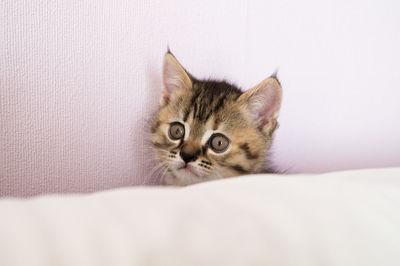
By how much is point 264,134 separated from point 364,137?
0.42 m

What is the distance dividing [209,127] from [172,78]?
0.56 ft

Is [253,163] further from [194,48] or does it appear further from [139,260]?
[139,260]

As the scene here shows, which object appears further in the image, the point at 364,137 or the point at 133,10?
the point at 364,137

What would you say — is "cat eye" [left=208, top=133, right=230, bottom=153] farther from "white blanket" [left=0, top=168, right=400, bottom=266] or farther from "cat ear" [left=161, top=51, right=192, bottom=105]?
"white blanket" [left=0, top=168, right=400, bottom=266]

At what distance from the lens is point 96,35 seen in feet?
2.18

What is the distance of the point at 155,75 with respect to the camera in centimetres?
79

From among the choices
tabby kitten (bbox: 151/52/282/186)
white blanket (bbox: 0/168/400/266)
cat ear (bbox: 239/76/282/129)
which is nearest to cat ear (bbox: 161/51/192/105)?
tabby kitten (bbox: 151/52/282/186)

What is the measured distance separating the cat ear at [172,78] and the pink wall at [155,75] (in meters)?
0.03

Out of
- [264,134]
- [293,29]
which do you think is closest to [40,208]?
[264,134]

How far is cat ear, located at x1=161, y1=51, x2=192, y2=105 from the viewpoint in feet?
2.48

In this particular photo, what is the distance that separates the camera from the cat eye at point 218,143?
763mm

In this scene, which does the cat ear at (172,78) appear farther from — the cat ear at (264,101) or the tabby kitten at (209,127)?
the cat ear at (264,101)

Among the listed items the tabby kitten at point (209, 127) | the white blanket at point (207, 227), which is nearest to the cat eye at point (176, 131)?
the tabby kitten at point (209, 127)

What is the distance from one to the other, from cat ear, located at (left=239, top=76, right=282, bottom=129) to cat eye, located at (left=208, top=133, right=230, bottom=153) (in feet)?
0.37
